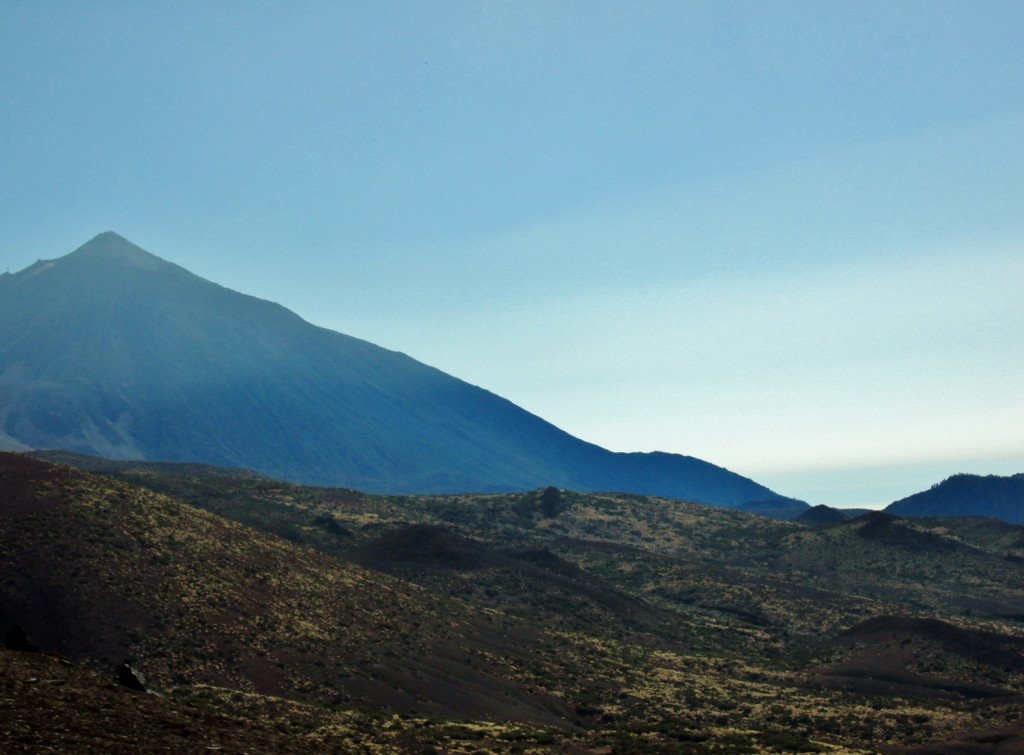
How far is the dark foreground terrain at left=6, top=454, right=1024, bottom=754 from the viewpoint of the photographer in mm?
34438

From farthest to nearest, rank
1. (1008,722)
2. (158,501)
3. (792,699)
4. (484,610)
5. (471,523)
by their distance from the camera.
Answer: (471,523) < (484,610) < (158,501) < (792,699) < (1008,722)

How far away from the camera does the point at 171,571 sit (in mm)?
51625

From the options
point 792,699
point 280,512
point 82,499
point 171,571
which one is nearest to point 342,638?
point 171,571

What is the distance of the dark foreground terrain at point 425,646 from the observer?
34.4 meters

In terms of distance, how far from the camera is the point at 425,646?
53500mm

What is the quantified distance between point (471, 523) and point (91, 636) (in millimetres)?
84224

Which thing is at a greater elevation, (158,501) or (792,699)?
(158,501)

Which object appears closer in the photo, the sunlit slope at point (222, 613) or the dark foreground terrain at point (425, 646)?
the dark foreground terrain at point (425, 646)

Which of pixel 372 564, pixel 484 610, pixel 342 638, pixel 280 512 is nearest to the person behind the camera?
pixel 342 638

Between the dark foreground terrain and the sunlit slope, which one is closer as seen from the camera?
the dark foreground terrain

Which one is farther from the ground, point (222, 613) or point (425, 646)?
point (222, 613)

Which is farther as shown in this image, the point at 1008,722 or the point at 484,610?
the point at 484,610

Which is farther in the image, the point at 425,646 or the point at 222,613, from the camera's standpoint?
the point at 425,646

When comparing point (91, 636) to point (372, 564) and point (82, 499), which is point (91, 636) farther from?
point (372, 564)
